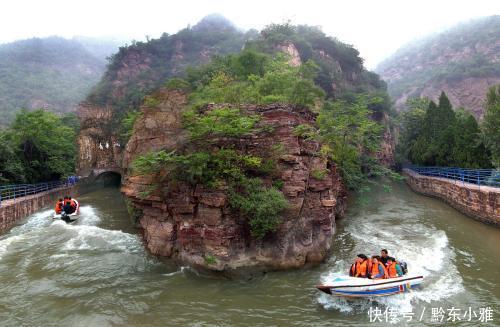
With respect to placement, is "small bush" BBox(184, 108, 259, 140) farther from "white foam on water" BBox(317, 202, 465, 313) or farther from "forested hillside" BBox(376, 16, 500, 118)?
"forested hillside" BBox(376, 16, 500, 118)

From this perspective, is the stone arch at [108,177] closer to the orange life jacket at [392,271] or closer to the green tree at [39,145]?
the green tree at [39,145]

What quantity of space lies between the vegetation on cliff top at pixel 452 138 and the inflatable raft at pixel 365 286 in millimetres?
16962

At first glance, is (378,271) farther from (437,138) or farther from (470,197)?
(437,138)

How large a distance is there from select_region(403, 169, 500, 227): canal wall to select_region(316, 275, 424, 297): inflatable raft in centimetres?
1118

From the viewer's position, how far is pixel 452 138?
31.0 meters

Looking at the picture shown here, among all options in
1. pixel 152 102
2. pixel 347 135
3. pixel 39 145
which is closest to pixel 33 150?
pixel 39 145

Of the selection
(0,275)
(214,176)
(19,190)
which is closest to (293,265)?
(214,176)

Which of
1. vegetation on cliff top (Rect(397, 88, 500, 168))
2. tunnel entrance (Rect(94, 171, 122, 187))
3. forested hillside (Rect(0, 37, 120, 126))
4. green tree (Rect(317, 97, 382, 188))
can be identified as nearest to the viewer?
green tree (Rect(317, 97, 382, 188))

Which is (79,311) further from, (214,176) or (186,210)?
(214,176)

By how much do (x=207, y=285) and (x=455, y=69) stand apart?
3343 inches

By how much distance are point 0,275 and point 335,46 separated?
2387 inches

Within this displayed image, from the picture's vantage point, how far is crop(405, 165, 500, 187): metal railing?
67.1 feet

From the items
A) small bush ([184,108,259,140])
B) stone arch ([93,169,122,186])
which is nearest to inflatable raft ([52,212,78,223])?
small bush ([184,108,259,140])

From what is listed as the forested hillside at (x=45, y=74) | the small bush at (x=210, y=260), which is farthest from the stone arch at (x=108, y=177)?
the small bush at (x=210, y=260)
